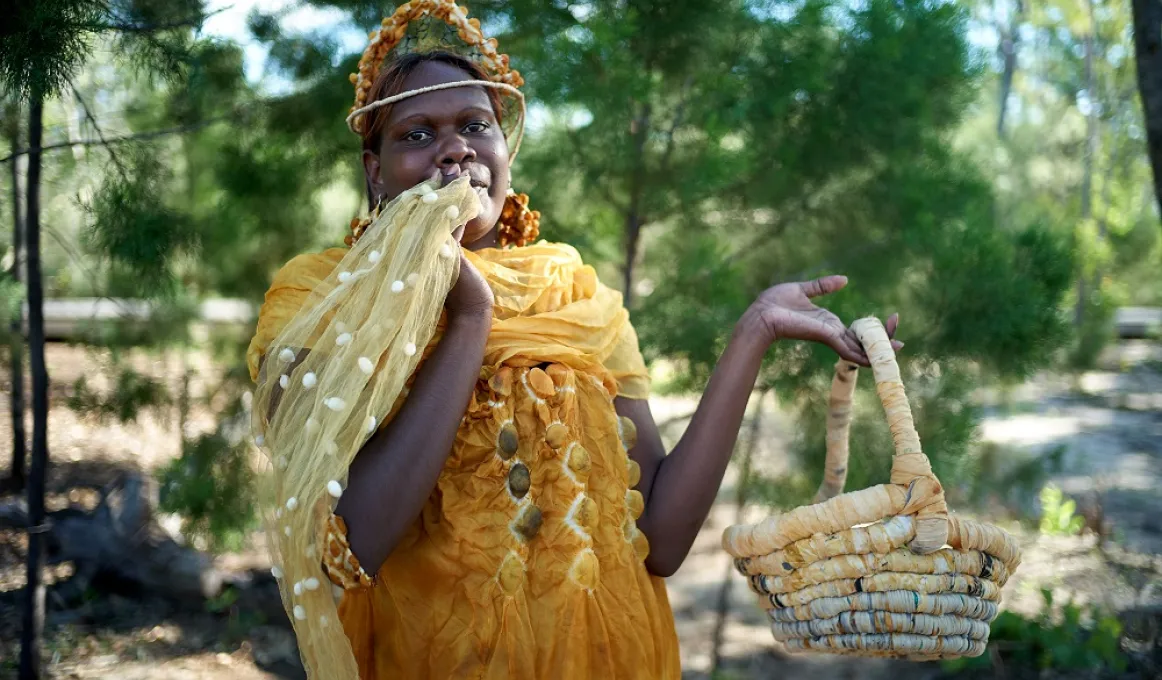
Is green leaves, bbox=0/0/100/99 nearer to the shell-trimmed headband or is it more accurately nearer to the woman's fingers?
→ the shell-trimmed headband

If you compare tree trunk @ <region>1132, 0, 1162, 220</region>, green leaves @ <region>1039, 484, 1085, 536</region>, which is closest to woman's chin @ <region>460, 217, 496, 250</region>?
tree trunk @ <region>1132, 0, 1162, 220</region>

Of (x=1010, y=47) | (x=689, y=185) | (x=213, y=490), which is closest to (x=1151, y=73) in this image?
(x=689, y=185)

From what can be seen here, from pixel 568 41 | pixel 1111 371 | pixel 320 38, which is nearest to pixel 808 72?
pixel 568 41

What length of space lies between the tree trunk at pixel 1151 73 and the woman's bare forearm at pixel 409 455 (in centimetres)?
219

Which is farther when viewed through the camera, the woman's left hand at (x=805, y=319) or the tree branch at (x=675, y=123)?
the tree branch at (x=675, y=123)

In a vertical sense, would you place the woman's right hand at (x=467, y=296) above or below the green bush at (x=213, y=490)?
above

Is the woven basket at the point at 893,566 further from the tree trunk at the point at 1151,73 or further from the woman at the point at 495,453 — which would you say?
the tree trunk at the point at 1151,73

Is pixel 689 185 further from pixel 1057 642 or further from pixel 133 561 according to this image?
pixel 133 561

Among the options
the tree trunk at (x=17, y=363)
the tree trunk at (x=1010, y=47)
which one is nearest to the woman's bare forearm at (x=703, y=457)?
the tree trunk at (x=17, y=363)

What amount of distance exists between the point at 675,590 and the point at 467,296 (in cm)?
363

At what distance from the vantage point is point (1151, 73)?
8.70 feet

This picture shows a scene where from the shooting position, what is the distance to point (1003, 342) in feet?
10.5

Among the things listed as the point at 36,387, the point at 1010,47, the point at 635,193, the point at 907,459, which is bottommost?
the point at 907,459

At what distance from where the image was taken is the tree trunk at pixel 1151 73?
2.60m
